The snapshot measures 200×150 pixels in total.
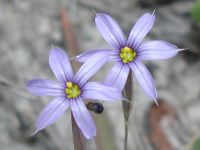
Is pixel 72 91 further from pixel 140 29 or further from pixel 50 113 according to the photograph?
pixel 140 29

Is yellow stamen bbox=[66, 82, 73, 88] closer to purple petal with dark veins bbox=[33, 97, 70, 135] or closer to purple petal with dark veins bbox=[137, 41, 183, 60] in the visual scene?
purple petal with dark veins bbox=[33, 97, 70, 135]

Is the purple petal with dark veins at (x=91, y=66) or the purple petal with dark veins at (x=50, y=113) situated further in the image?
the purple petal with dark veins at (x=91, y=66)

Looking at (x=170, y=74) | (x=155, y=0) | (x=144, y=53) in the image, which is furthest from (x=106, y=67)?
(x=144, y=53)

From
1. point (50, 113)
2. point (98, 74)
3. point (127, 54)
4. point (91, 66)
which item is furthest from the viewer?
point (98, 74)

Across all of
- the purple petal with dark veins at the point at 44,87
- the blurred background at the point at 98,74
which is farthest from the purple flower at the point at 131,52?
the blurred background at the point at 98,74

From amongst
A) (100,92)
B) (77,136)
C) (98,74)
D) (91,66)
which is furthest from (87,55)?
(98,74)

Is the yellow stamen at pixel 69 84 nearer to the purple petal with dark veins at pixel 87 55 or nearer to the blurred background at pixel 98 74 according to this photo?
the purple petal with dark veins at pixel 87 55

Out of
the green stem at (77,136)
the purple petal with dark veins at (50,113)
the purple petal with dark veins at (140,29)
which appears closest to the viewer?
the purple petal with dark veins at (50,113)

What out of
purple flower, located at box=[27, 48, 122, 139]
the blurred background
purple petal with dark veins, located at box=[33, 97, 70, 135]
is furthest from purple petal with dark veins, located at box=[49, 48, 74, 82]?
the blurred background
